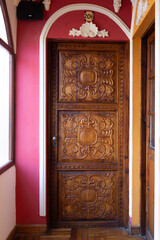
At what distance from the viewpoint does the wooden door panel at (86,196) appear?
2.60m

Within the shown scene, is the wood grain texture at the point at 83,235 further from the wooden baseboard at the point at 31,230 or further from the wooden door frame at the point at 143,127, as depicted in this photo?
the wooden door frame at the point at 143,127

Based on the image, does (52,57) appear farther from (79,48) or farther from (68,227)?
(68,227)

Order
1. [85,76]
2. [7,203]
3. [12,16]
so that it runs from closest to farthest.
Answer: [7,203] < [12,16] < [85,76]

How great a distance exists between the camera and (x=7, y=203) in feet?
7.27

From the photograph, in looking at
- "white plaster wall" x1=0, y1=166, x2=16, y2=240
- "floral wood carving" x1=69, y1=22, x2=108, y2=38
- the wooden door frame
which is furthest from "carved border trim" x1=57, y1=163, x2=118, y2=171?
"floral wood carving" x1=69, y1=22, x2=108, y2=38

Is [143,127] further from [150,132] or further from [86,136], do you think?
[86,136]

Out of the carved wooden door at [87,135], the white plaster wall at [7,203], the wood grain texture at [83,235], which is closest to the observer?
the white plaster wall at [7,203]

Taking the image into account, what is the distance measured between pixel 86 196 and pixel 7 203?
95 cm

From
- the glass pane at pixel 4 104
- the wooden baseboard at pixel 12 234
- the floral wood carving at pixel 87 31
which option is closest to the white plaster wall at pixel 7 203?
the wooden baseboard at pixel 12 234

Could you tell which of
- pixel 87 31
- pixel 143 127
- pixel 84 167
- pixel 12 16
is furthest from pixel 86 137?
pixel 12 16

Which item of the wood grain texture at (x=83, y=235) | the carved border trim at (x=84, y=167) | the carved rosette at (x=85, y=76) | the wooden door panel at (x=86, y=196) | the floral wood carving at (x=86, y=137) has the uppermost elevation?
the carved rosette at (x=85, y=76)

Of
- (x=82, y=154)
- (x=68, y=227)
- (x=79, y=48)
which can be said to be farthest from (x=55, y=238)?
(x=79, y=48)

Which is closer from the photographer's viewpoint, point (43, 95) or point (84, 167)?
point (43, 95)

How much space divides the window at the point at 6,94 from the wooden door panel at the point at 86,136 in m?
0.60
